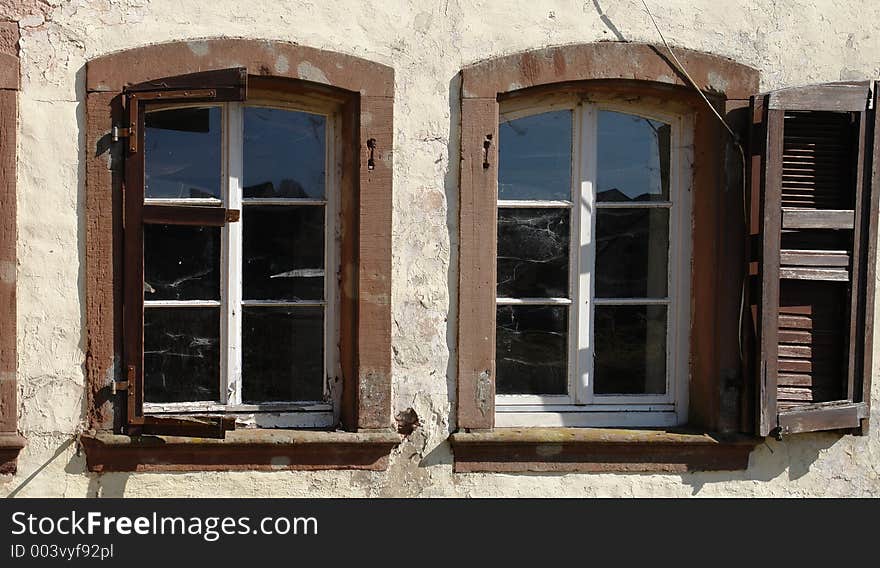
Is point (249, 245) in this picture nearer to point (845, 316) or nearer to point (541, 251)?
point (541, 251)

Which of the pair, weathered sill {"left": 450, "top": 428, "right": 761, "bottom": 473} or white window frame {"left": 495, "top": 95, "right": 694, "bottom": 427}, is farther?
white window frame {"left": 495, "top": 95, "right": 694, "bottom": 427}

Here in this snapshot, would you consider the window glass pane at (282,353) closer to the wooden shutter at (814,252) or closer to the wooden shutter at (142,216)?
the wooden shutter at (142,216)

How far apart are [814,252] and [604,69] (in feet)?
4.21

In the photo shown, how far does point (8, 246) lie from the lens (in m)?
4.14

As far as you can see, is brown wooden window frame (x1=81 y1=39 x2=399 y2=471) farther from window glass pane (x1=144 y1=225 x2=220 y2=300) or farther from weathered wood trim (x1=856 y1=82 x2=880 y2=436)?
weathered wood trim (x1=856 y1=82 x2=880 y2=436)

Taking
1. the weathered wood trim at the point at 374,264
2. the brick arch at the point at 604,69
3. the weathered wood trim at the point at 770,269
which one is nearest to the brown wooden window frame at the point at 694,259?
the brick arch at the point at 604,69

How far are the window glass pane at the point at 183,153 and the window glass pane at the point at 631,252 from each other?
1.86 meters

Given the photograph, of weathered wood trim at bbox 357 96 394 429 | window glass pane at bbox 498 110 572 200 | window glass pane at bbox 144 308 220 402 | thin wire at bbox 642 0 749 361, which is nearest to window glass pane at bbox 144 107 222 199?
window glass pane at bbox 144 308 220 402

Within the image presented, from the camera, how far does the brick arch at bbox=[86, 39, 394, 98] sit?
165 inches

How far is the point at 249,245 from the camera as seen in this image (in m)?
4.43

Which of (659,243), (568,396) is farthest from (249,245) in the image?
(659,243)

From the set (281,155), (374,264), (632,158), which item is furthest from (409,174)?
(632,158)

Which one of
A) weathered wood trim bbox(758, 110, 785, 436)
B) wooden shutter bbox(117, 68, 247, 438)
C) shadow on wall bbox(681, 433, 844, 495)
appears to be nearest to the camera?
wooden shutter bbox(117, 68, 247, 438)

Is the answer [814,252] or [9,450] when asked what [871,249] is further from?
[9,450]
